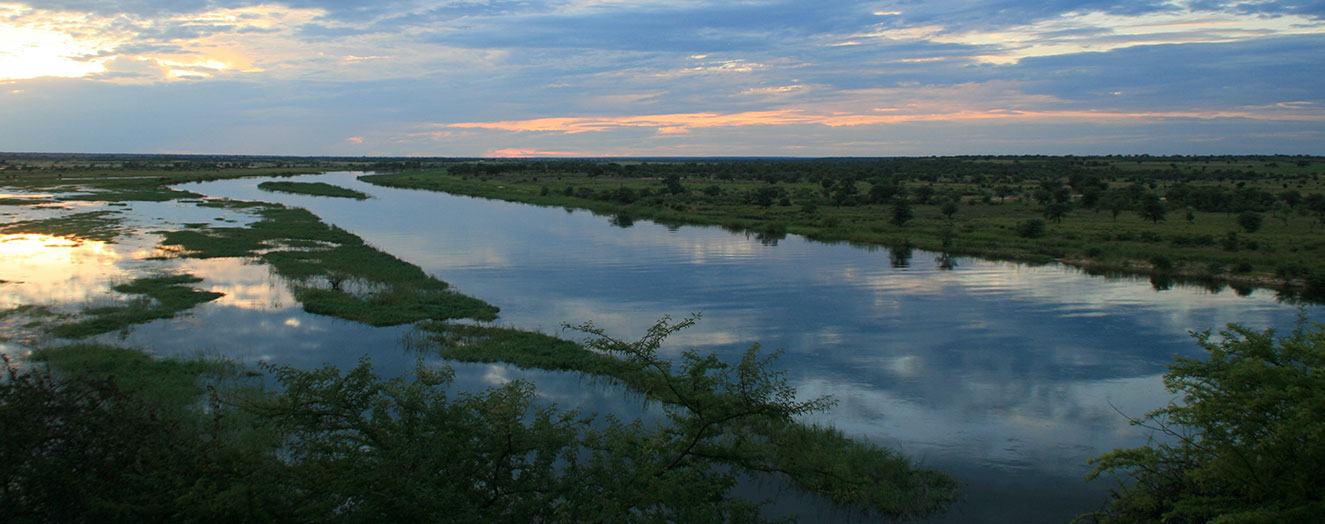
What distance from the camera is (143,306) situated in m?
20.2

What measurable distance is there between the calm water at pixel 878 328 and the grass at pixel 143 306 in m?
0.66

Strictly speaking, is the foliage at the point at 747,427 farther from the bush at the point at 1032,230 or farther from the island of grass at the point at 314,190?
the island of grass at the point at 314,190

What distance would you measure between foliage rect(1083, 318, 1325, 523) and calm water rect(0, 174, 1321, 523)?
238 cm

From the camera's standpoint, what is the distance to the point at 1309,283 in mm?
26344

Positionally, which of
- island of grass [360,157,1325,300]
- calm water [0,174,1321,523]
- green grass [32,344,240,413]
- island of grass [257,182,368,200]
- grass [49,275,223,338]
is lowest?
calm water [0,174,1321,523]

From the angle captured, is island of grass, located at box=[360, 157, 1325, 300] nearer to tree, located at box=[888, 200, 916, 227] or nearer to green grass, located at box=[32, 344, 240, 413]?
tree, located at box=[888, 200, 916, 227]

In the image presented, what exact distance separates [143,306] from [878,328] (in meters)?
19.1

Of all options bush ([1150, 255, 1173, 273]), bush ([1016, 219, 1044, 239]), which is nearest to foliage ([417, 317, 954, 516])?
bush ([1150, 255, 1173, 273])

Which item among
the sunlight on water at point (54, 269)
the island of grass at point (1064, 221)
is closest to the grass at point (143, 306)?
the sunlight on water at point (54, 269)

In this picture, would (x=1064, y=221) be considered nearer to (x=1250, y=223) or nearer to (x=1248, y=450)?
(x=1250, y=223)

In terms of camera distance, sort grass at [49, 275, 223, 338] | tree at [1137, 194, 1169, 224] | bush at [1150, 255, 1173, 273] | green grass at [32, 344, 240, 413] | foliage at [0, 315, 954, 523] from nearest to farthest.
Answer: foliage at [0, 315, 954, 523]
green grass at [32, 344, 240, 413]
grass at [49, 275, 223, 338]
bush at [1150, 255, 1173, 273]
tree at [1137, 194, 1169, 224]

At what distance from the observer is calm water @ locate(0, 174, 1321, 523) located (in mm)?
12953

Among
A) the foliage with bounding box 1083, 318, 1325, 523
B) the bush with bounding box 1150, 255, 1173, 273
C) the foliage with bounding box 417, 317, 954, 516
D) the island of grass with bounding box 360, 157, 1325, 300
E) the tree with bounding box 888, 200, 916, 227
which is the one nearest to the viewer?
the foliage with bounding box 1083, 318, 1325, 523

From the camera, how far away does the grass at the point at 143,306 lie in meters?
17.8
